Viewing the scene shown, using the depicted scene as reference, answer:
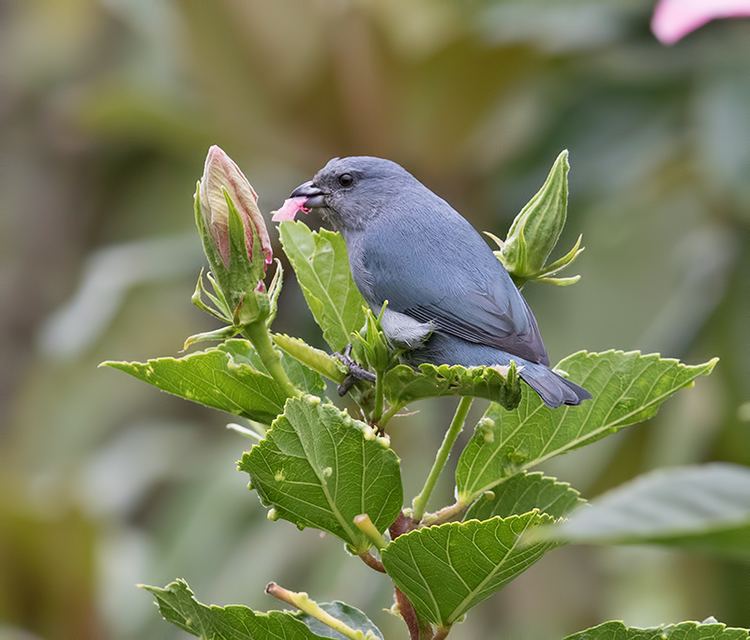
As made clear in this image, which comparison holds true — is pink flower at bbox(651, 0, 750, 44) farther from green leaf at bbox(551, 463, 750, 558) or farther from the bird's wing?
green leaf at bbox(551, 463, 750, 558)

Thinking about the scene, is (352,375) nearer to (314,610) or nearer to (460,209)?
(314,610)

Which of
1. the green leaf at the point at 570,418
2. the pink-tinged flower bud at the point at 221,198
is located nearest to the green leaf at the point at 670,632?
the green leaf at the point at 570,418

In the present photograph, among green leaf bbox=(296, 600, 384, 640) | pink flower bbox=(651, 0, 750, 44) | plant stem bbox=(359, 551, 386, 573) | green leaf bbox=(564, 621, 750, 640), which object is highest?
pink flower bbox=(651, 0, 750, 44)

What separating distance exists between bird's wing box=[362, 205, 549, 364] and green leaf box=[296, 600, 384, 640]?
51cm

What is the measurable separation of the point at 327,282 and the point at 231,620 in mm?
471

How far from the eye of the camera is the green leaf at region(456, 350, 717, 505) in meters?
1.43

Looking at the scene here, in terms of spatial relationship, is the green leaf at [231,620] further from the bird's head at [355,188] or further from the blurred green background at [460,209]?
the blurred green background at [460,209]

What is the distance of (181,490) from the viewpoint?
4.66m

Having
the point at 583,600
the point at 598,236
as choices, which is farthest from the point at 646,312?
the point at 583,600

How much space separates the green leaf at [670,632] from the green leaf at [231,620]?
0.31 m

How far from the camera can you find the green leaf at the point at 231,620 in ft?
4.48

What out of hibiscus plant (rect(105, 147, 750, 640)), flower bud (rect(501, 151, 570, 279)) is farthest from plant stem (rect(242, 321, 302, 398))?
flower bud (rect(501, 151, 570, 279))

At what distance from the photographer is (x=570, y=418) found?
148cm

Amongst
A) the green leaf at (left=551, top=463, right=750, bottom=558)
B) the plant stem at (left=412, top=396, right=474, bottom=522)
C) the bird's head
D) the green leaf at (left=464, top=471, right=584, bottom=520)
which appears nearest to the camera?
the green leaf at (left=551, top=463, right=750, bottom=558)
